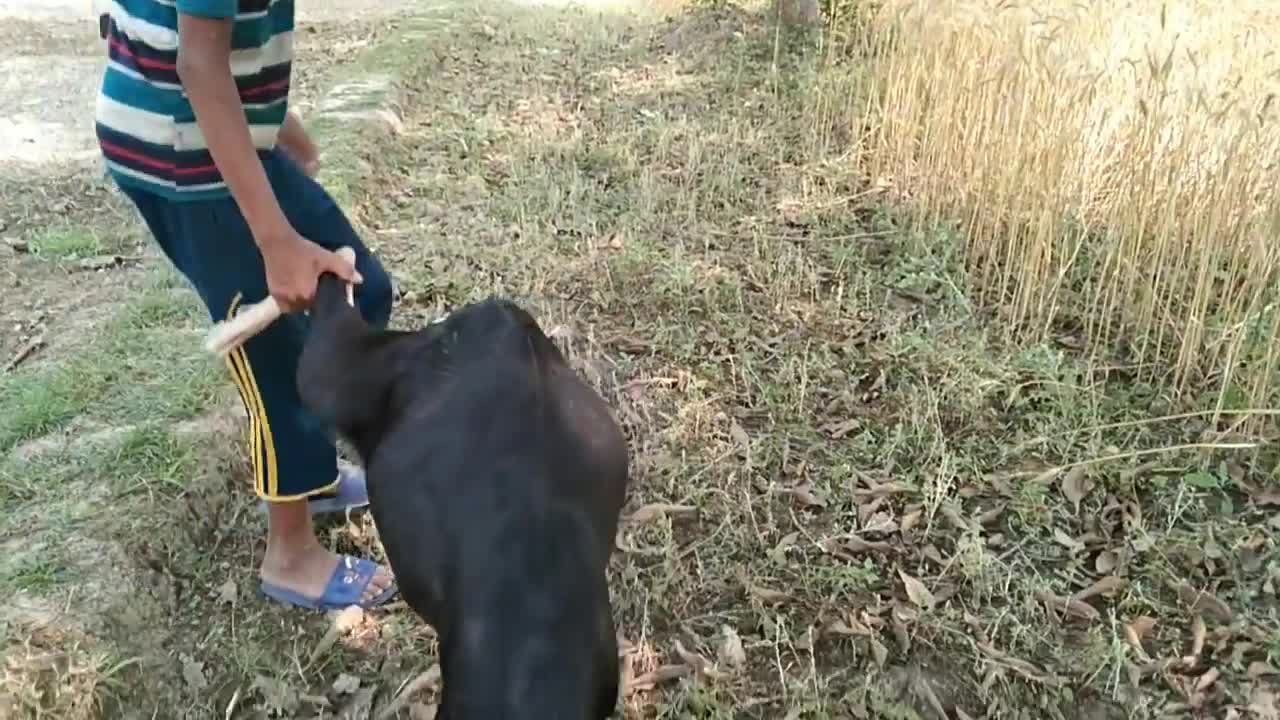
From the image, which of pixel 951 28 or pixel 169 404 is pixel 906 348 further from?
pixel 169 404

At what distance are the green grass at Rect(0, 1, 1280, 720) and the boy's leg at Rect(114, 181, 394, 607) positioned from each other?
96mm

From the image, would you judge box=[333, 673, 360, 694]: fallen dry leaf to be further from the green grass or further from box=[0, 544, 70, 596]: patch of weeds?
box=[0, 544, 70, 596]: patch of weeds

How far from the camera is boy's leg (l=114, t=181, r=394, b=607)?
1.95 metres

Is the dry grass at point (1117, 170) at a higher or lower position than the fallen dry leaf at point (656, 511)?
higher

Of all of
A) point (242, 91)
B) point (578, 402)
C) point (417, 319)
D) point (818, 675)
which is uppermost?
point (242, 91)

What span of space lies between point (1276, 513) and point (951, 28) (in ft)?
6.69

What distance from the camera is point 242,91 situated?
1864mm

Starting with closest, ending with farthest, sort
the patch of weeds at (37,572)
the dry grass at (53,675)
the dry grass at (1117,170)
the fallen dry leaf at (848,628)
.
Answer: the dry grass at (53,675) → the patch of weeds at (37,572) → the fallen dry leaf at (848,628) → the dry grass at (1117,170)

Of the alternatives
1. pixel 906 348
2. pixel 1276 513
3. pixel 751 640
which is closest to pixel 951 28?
pixel 906 348

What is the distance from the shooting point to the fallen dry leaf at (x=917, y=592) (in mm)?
2371

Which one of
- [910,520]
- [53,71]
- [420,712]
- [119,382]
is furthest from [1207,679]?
[53,71]

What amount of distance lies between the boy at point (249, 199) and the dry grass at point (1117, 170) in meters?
2.03

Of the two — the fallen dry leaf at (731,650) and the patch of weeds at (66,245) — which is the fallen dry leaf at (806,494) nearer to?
the fallen dry leaf at (731,650)

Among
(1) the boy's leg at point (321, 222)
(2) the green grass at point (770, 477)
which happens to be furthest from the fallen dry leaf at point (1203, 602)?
(1) the boy's leg at point (321, 222)
